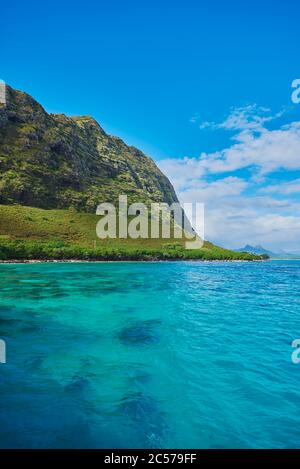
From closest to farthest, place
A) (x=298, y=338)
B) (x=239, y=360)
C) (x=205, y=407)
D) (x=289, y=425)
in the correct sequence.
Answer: (x=289, y=425) → (x=205, y=407) → (x=239, y=360) → (x=298, y=338)

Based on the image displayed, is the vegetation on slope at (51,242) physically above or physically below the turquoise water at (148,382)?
above

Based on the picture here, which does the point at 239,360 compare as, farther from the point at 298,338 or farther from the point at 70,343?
the point at 70,343

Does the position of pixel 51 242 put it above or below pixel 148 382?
above

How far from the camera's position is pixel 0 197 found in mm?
193500

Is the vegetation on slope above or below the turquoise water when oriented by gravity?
above

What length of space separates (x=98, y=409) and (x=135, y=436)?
2.04 meters

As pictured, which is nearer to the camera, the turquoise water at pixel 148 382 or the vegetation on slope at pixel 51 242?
the turquoise water at pixel 148 382

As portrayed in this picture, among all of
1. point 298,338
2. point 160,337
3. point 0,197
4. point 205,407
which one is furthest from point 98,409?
point 0,197

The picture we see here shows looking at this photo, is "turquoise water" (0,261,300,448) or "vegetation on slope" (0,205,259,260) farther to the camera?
"vegetation on slope" (0,205,259,260)

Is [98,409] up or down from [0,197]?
down

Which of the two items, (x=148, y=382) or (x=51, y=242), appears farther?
(x=51, y=242)
